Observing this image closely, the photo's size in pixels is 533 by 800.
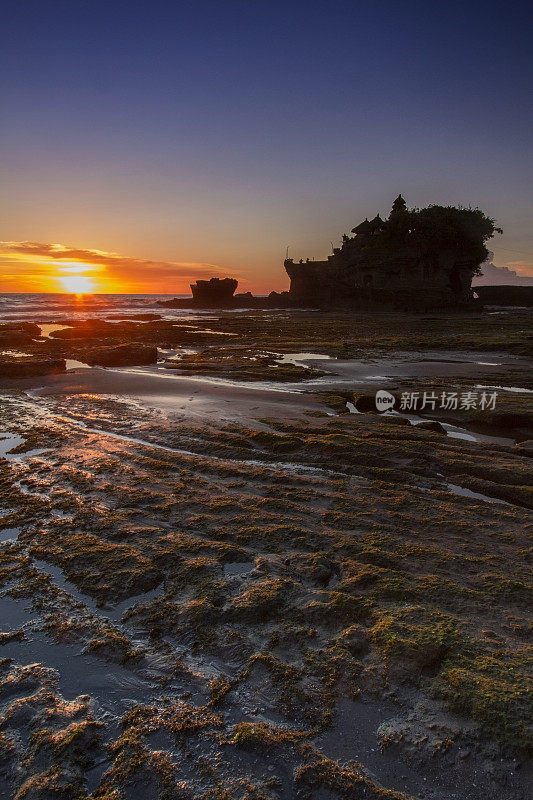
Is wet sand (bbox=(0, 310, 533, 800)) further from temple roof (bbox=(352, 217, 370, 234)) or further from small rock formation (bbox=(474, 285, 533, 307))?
small rock formation (bbox=(474, 285, 533, 307))

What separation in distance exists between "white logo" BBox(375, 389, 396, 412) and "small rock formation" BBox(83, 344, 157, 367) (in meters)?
8.77

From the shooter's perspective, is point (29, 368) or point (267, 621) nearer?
point (267, 621)

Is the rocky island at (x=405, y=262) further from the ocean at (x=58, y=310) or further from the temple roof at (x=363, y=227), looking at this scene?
the ocean at (x=58, y=310)

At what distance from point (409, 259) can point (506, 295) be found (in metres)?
22.4

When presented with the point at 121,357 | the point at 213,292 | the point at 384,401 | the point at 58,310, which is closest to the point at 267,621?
the point at 384,401

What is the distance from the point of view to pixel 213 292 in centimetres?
7819

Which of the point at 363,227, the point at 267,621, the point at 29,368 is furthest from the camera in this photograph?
the point at 363,227

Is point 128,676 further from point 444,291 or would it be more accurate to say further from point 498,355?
point 444,291

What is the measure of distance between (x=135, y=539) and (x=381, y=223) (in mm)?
63790

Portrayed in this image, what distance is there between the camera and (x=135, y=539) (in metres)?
3.98

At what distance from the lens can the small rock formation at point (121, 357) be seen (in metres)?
14.9

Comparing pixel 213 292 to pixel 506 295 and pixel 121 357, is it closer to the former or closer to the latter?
pixel 506 295

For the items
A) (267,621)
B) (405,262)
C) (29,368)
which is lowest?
(267,621)

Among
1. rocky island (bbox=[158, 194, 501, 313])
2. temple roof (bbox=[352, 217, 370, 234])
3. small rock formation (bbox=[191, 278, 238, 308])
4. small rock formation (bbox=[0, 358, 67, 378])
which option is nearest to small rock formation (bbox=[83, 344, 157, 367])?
small rock formation (bbox=[0, 358, 67, 378])
